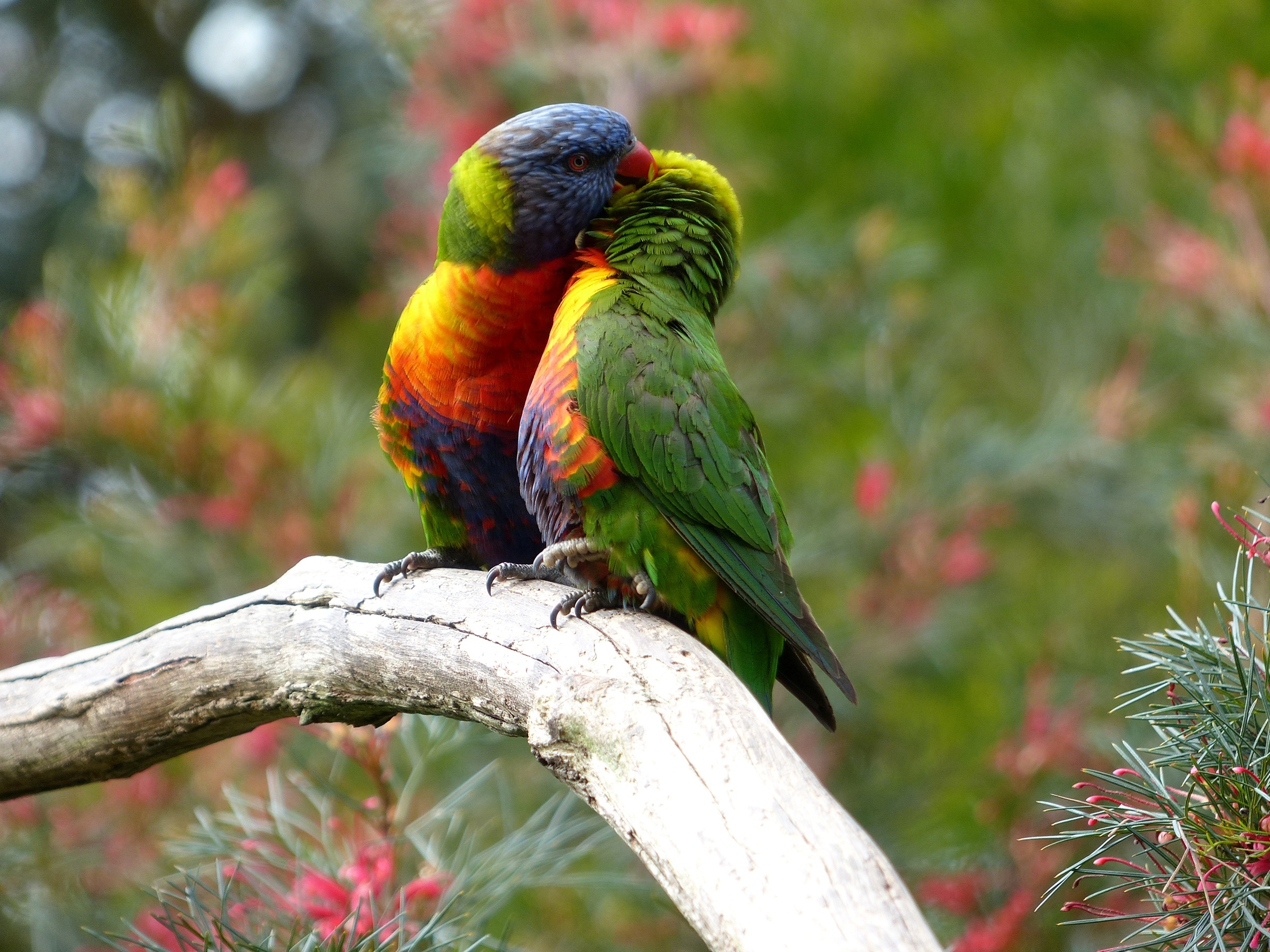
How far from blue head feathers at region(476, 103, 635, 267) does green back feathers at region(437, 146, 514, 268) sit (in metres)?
0.01

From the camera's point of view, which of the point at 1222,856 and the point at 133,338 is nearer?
the point at 1222,856

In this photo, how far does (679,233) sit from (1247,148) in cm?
135

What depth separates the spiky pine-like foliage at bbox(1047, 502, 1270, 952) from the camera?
887 mm

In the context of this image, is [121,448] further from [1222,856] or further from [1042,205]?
[1042,205]

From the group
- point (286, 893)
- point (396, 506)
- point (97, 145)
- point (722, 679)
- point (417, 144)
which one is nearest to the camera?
point (722, 679)

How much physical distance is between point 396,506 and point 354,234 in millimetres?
1668

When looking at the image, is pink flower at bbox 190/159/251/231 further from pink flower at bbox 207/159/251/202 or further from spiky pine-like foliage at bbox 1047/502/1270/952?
spiky pine-like foliage at bbox 1047/502/1270/952

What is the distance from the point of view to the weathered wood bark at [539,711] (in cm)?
90

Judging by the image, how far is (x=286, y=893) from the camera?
1.49 metres

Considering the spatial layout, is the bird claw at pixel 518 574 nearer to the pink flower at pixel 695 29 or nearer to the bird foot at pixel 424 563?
the bird foot at pixel 424 563

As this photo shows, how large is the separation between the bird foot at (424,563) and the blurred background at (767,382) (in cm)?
23

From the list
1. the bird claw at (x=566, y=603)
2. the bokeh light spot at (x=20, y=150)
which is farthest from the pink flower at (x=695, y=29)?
the bokeh light spot at (x=20, y=150)

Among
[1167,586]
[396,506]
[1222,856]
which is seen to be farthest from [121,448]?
[1167,586]

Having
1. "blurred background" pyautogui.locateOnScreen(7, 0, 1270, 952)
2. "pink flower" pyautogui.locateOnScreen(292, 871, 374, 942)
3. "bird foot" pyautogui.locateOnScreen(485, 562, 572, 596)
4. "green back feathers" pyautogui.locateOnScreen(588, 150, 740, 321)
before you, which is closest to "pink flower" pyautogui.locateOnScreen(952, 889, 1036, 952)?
"blurred background" pyautogui.locateOnScreen(7, 0, 1270, 952)
